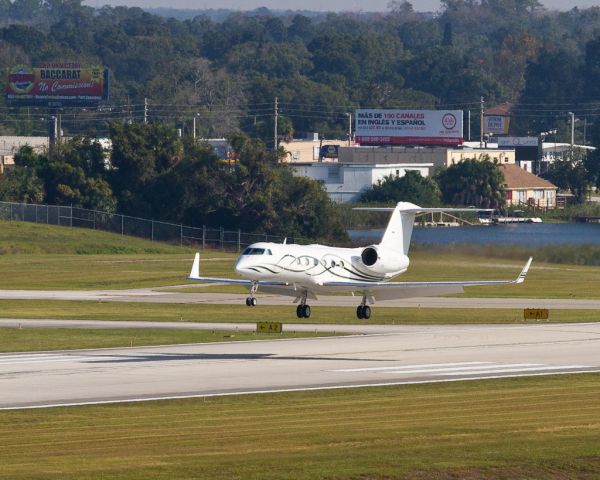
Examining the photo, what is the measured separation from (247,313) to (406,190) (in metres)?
114

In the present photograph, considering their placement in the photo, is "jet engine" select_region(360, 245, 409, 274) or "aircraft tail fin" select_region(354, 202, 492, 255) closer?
"jet engine" select_region(360, 245, 409, 274)

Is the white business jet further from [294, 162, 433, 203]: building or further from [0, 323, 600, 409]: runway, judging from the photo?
[294, 162, 433, 203]: building

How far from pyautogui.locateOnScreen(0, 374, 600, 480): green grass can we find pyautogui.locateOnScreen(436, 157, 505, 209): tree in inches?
5876

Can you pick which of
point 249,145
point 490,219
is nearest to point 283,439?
point 249,145

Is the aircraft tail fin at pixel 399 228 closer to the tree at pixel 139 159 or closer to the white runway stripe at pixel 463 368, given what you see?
the white runway stripe at pixel 463 368

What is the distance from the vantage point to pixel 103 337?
60531mm

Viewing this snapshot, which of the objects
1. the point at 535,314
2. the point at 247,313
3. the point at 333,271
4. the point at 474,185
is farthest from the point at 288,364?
the point at 474,185

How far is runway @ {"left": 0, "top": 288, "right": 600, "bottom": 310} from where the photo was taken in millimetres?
78125

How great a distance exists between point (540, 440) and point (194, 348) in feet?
81.8

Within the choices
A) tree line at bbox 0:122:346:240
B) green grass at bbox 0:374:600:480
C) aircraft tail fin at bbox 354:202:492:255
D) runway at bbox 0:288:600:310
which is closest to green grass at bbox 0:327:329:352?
aircraft tail fin at bbox 354:202:492:255

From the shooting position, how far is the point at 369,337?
2422 inches

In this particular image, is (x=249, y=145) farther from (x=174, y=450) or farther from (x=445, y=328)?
(x=174, y=450)

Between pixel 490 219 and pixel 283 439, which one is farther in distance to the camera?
pixel 490 219

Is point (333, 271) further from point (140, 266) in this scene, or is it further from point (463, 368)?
point (140, 266)
